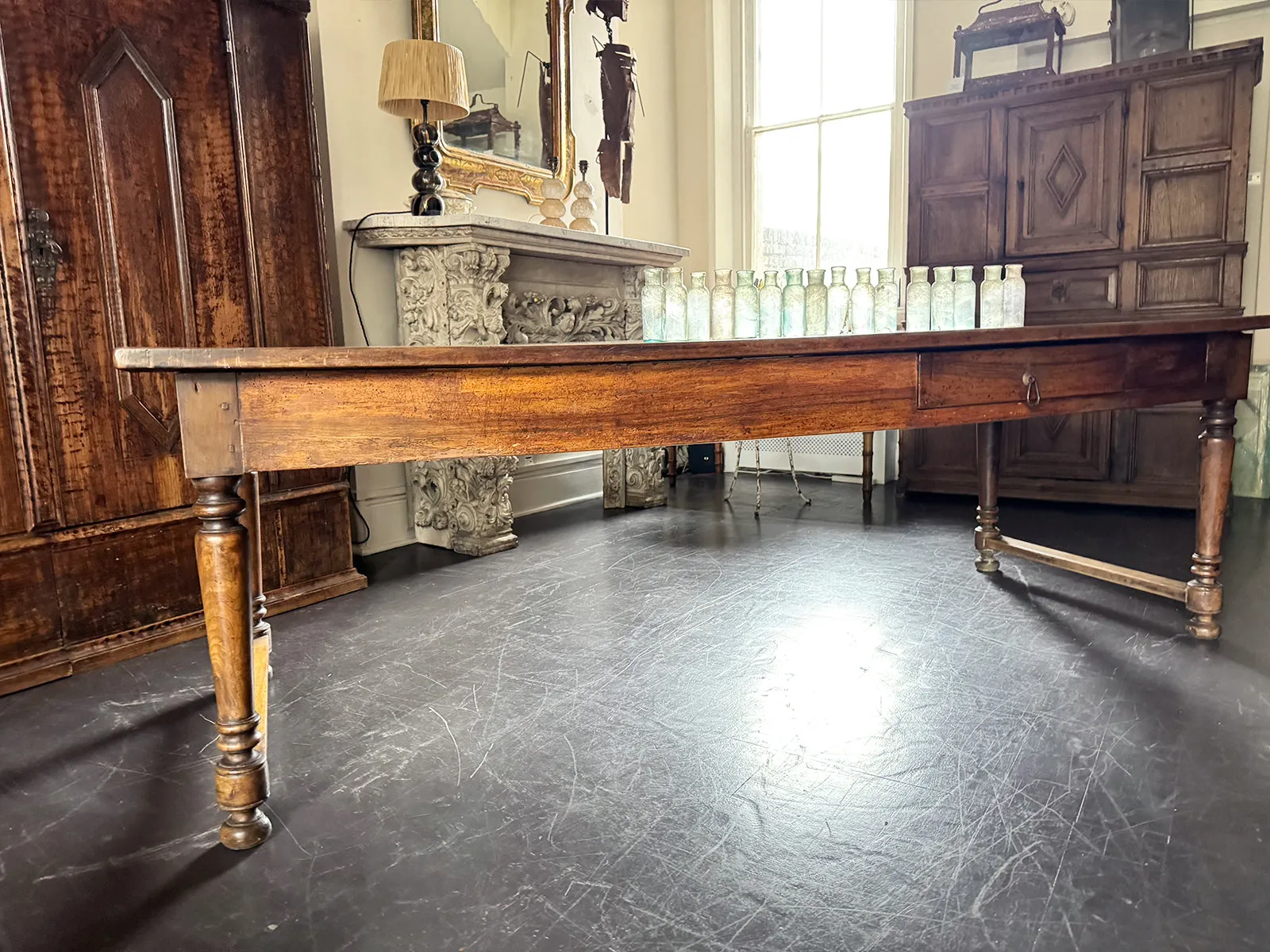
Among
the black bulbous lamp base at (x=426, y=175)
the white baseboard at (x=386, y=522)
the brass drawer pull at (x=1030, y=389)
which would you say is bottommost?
the white baseboard at (x=386, y=522)

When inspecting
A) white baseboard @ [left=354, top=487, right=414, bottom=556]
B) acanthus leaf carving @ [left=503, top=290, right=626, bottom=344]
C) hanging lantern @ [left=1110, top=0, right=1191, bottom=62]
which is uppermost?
hanging lantern @ [left=1110, top=0, right=1191, bottom=62]

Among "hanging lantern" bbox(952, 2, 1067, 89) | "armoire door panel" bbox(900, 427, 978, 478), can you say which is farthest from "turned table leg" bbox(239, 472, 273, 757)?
"hanging lantern" bbox(952, 2, 1067, 89)

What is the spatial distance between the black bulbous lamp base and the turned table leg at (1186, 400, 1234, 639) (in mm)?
2753

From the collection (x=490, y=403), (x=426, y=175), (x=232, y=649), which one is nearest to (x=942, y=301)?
(x=490, y=403)

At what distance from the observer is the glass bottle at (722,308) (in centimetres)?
187

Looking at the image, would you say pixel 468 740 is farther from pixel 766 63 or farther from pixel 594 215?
pixel 766 63

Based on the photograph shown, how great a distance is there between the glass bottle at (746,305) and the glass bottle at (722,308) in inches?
0.5

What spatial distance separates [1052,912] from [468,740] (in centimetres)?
114

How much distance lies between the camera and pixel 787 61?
555 centimetres

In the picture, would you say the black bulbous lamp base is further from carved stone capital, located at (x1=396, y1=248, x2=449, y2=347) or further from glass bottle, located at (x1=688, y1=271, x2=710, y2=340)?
glass bottle, located at (x1=688, y1=271, x2=710, y2=340)

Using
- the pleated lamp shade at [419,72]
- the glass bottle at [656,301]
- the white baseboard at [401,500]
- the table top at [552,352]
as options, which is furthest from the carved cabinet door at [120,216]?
the glass bottle at [656,301]

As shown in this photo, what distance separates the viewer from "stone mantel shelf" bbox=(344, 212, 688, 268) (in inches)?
125

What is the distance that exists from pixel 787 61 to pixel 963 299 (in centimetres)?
433

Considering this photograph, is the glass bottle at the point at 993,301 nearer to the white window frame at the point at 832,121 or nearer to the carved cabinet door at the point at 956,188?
the carved cabinet door at the point at 956,188
